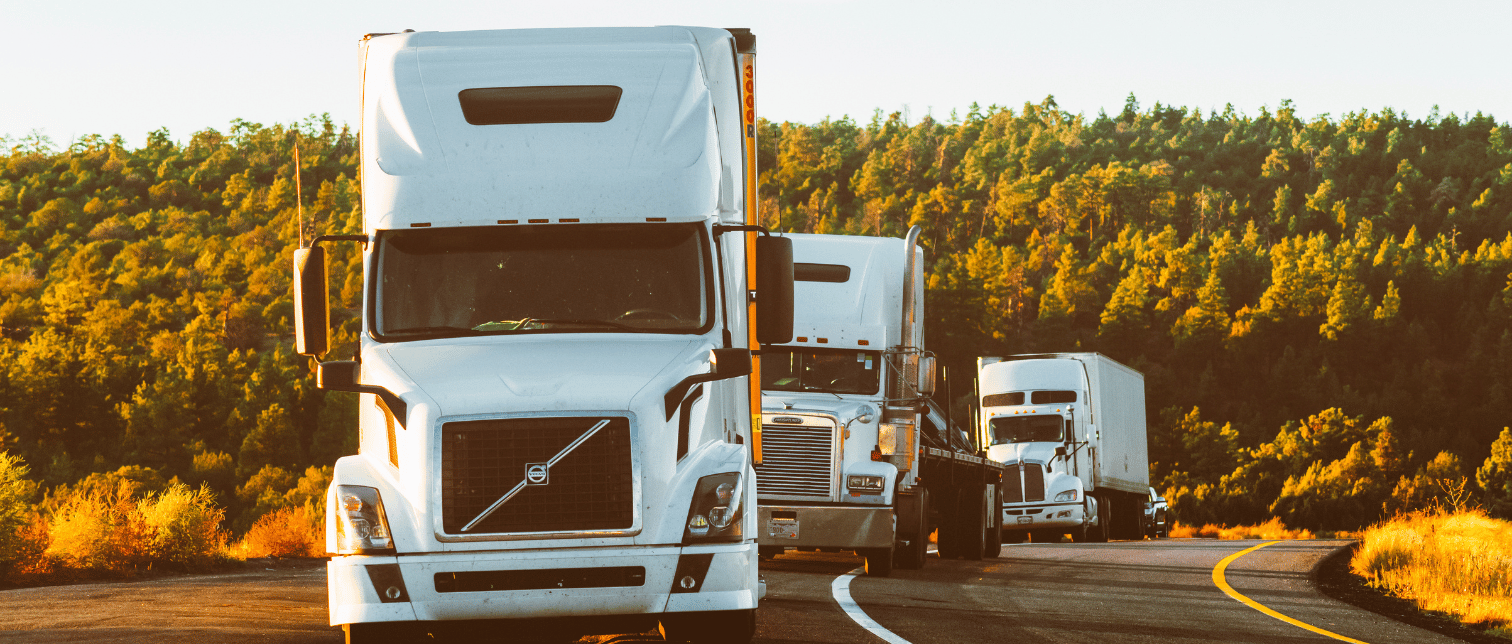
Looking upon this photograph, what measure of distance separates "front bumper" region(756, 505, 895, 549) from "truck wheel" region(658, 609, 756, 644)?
8273 mm

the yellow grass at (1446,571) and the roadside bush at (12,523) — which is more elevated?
the roadside bush at (12,523)

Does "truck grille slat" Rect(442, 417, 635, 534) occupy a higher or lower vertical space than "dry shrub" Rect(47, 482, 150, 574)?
higher

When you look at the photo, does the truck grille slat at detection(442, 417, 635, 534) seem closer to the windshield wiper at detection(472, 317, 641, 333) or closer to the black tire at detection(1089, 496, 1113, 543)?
the windshield wiper at detection(472, 317, 641, 333)

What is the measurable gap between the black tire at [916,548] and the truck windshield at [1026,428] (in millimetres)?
15057

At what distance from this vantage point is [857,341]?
17.1 meters

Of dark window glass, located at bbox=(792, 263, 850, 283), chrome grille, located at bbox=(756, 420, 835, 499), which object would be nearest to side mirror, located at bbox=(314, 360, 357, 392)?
chrome grille, located at bbox=(756, 420, 835, 499)

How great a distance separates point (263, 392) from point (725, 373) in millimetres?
92336

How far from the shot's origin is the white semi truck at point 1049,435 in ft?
108

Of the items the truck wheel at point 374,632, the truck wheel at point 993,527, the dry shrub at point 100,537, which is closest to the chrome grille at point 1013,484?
the truck wheel at point 993,527

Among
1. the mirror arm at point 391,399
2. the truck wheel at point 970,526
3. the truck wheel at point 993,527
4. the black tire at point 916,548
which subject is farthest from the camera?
the truck wheel at point 993,527

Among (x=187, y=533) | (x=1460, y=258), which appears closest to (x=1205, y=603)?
(x=187, y=533)

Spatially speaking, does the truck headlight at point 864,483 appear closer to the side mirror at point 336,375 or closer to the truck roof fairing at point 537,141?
the truck roof fairing at point 537,141

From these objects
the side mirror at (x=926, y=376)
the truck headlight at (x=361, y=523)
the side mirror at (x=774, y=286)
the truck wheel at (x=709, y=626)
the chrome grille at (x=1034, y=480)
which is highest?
the side mirror at (x=774, y=286)

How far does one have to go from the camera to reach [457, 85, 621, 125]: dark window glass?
29.5 feet
